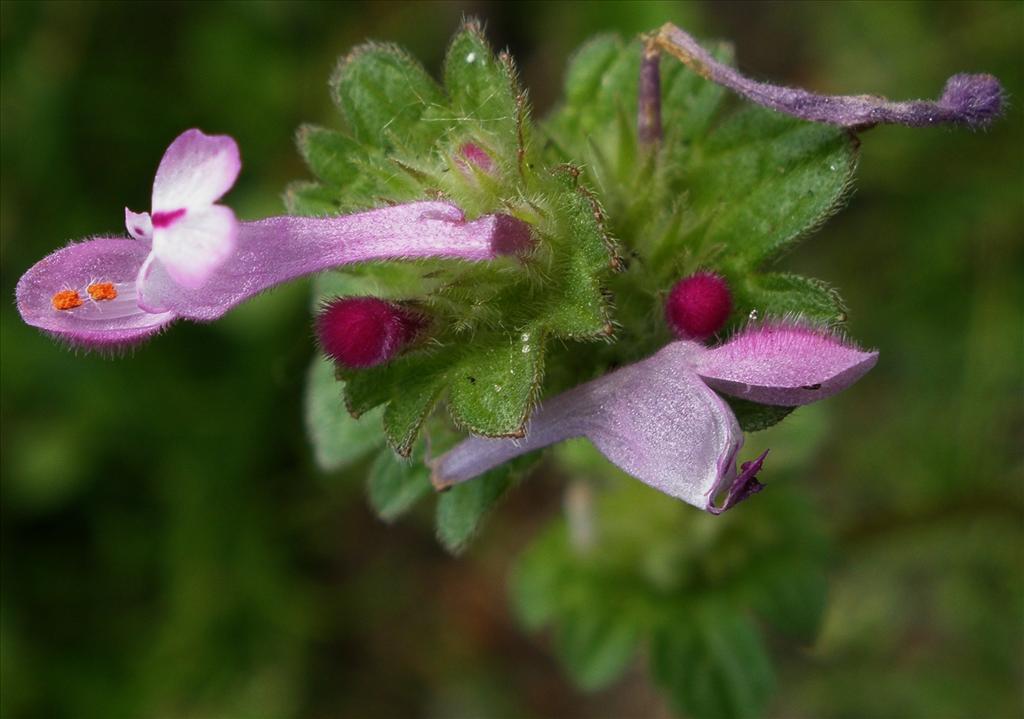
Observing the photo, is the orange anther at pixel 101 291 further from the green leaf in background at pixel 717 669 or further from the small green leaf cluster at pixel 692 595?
the green leaf in background at pixel 717 669

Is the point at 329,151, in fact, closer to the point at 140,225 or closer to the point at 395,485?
the point at 140,225

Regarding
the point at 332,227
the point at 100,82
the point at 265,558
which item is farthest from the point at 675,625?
the point at 100,82

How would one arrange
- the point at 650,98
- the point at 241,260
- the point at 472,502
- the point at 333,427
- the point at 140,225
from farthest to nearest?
the point at 333,427
the point at 472,502
the point at 650,98
the point at 241,260
the point at 140,225

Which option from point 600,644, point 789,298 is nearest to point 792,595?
point 600,644

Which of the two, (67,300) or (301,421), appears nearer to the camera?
(67,300)

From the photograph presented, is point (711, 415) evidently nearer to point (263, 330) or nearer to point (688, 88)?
point (688, 88)

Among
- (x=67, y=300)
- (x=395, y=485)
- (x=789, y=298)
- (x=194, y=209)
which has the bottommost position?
(x=395, y=485)

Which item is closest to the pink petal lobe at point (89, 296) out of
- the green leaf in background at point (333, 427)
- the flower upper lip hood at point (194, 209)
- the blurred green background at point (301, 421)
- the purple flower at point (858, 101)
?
the flower upper lip hood at point (194, 209)

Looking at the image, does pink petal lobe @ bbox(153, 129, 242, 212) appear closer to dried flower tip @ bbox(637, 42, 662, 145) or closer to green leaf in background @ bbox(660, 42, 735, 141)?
dried flower tip @ bbox(637, 42, 662, 145)
